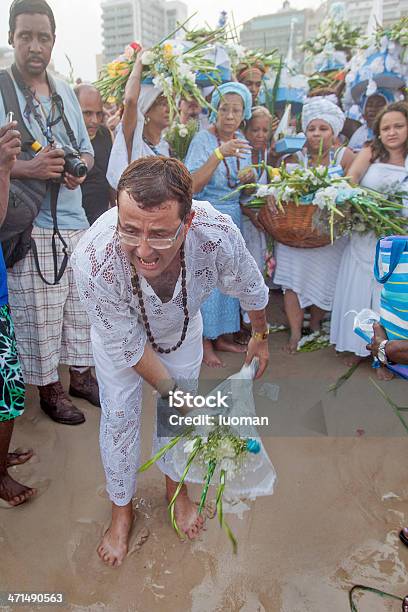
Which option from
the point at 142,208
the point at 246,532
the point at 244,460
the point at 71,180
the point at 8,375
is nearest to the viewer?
the point at 142,208

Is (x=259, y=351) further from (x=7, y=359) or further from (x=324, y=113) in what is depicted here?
(x=324, y=113)

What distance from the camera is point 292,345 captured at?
364 cm

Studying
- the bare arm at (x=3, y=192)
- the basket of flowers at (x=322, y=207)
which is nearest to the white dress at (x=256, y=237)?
the basket of flowers at (x=322, y=207)

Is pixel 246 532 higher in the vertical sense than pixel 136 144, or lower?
lower

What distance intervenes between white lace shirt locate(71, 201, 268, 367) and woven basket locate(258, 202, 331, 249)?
1.52 m

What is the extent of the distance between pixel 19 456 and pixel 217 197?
2.09 meters

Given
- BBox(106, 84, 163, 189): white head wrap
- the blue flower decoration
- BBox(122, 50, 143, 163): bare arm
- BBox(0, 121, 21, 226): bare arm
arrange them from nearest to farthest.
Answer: the blue flower decoration < BBox(0, 121, 21, 226): bare arm < BBox(122, 50, 143, 163): bare arm < BBox(106, 84, 163, 189): white head wrap

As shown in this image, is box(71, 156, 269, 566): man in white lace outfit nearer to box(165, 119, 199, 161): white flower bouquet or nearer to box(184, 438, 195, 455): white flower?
box(184, 438, 195, 455): white flower

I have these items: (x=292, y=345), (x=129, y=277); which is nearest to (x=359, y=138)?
(x=292, y=345)

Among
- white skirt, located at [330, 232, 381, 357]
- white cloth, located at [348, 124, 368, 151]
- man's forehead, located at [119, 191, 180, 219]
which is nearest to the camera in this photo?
man's forehead, located at [119, 191, 180, 219]

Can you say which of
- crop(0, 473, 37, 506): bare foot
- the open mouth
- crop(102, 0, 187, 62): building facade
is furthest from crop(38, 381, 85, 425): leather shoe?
crop(102, 0, 187, 62): building facade

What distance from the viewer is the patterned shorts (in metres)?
1.80

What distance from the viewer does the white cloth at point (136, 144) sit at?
9.42 feet

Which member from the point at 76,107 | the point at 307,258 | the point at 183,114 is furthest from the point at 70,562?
the point at 183,114
